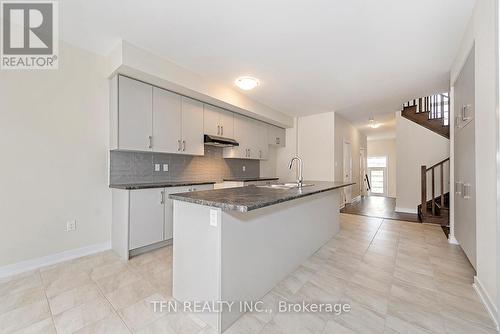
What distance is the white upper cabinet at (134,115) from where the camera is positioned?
2.67 meters

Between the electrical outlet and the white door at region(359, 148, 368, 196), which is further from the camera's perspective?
the white door at region(359, 148, 368, 196)

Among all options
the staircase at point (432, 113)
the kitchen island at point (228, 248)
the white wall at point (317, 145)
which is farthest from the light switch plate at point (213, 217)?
the staircase at point (432, 113)

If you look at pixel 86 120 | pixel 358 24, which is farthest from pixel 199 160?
pixel 358 24

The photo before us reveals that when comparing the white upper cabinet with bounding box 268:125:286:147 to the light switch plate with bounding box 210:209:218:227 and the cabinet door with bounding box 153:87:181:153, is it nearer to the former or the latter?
the cabinet door with bounding box 153:87:181:153

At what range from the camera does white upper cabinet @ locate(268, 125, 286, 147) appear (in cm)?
542

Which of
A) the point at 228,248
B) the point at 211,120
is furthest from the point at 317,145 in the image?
Result: the point at 228,248

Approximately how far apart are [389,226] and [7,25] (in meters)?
6.09

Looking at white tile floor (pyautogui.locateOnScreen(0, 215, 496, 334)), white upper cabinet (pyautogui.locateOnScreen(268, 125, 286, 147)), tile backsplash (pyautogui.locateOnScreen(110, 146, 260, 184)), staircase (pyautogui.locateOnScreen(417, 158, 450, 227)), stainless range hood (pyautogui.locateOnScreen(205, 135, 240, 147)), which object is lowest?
white tile floor (pyautogui.locateOnScreen(0, 215, 496, 334))

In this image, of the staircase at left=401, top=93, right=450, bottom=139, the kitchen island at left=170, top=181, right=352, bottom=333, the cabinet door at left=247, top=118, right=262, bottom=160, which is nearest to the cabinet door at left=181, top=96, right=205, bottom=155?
the cabinet door at left=247, top=118, right=262, bottom=160

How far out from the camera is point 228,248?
1478mm

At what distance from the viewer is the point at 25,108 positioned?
7.34 ft

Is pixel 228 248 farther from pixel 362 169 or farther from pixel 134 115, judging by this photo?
pixel 362 169

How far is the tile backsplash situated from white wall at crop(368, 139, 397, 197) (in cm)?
769

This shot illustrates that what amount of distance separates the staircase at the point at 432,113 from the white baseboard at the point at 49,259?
6523 millimetres
